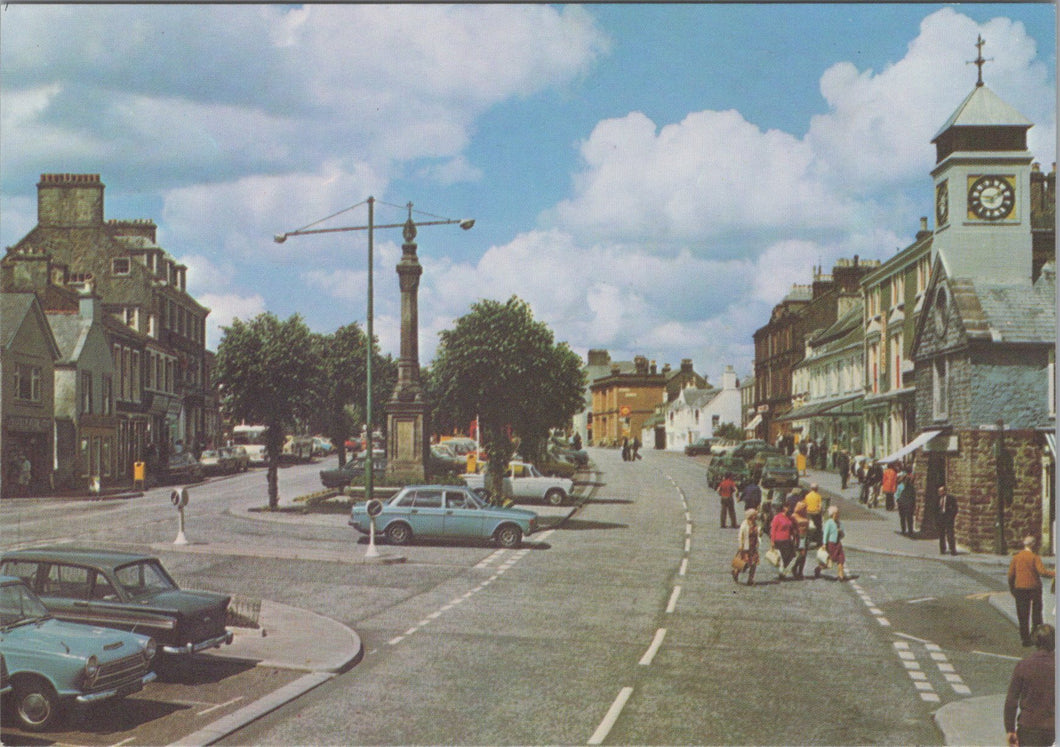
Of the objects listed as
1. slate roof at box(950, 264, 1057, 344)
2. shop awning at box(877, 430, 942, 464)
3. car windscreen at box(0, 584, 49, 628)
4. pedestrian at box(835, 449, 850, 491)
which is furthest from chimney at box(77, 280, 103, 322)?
pedestrian at box(835, 449, 850, 491)

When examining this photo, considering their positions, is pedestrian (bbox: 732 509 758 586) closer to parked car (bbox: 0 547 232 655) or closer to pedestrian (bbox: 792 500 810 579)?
pedestrian (bbox: 792 500 810 579)

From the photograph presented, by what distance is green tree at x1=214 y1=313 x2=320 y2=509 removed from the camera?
1329 inches

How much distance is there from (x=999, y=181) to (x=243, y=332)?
24.6 metres

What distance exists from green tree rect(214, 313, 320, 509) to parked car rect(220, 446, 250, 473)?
40.3 ft

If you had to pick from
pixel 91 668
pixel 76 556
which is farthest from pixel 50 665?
pixel 76 556

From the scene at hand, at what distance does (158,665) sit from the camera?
13.8 metres

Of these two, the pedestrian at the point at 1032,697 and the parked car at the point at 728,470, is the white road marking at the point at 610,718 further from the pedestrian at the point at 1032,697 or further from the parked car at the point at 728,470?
the parked car at the point at 728,470

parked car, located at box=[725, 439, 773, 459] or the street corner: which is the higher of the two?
parked car, located at box=[725, 439, 773, 459]

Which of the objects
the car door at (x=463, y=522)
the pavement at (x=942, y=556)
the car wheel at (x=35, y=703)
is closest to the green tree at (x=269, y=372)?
the car door at (x=463, y=522)

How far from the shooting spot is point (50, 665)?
11.2m

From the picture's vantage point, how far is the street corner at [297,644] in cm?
1486

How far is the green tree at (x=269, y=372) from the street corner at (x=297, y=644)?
16.4 m

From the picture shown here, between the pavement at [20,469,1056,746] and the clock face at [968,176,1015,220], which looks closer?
the pavement at [20,469,1056,746]

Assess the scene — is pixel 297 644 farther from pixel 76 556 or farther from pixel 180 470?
pixel 180 470
